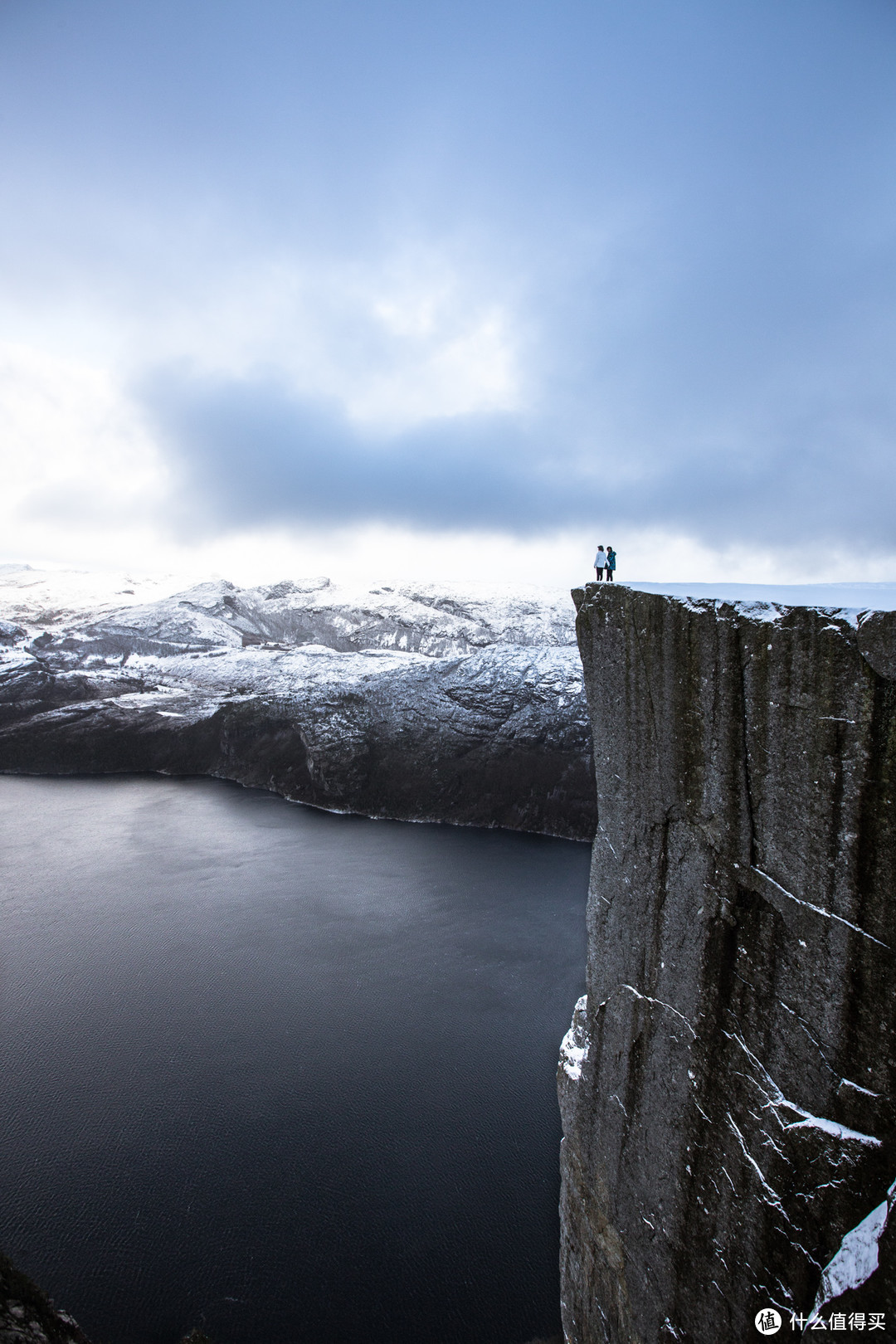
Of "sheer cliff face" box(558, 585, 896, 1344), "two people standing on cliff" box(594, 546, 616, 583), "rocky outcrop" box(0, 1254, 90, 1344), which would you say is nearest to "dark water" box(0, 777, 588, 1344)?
"rocky outcrop" box(0, 1254, 90, 1344)

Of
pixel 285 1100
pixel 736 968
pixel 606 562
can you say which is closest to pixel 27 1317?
pixel 285 1100

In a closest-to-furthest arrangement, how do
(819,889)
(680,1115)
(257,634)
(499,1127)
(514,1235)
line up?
(819,889), (680,1115), (514,1235), (499,1127), (257,634)

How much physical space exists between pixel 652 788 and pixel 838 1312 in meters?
2.78

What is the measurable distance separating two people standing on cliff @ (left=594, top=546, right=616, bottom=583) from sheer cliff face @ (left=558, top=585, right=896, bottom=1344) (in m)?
1.45

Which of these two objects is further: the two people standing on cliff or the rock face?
the rock face

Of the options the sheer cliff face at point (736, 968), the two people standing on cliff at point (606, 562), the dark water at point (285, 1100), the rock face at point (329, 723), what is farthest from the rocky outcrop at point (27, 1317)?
the rock face at point (329, 723)

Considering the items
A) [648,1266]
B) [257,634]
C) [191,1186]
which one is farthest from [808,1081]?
[257,634]

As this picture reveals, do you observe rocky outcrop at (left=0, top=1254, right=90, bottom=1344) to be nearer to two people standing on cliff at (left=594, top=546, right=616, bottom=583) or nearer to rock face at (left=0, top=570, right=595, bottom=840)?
two people standing on cliff at (left=594, top=546, right=616, bottom=583)

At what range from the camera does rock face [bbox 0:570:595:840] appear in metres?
32.2

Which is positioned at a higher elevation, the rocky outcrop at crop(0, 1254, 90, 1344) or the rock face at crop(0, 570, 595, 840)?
the rock face at crop(0, 570, 595, 840)

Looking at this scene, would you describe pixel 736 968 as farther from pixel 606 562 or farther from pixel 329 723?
pixel 329 723

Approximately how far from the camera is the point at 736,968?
376cm

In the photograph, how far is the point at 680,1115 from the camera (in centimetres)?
412

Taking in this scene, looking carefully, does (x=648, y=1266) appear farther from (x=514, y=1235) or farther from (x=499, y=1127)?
(x=499, y=1127)
